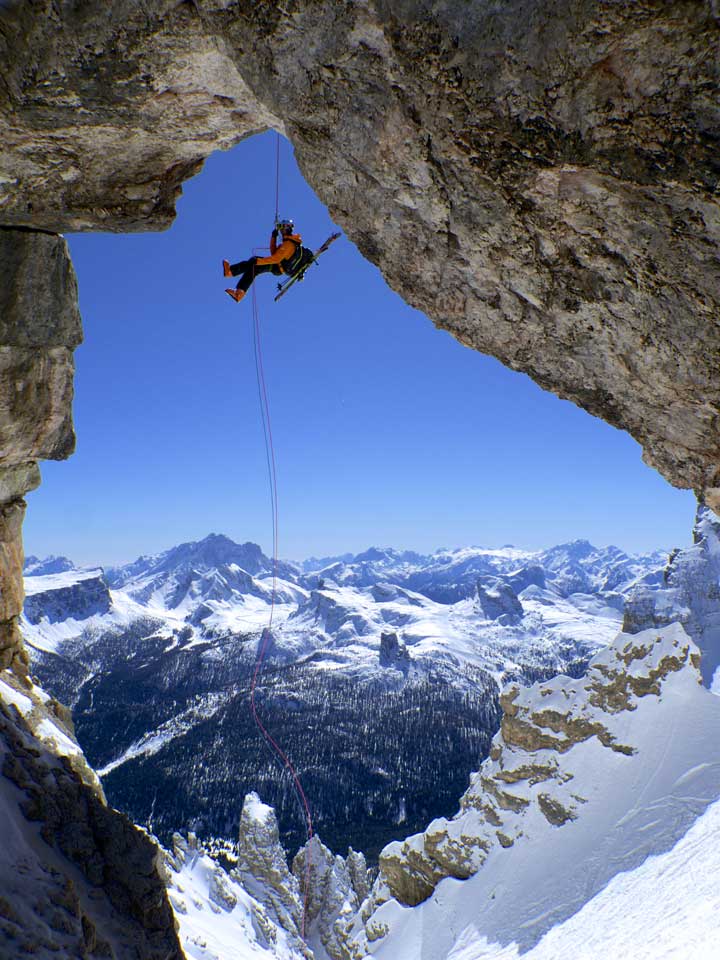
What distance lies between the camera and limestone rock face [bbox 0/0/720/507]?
3.82 meters

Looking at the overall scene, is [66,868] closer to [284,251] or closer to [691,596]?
[284,251]

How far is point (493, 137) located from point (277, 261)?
6818 mm

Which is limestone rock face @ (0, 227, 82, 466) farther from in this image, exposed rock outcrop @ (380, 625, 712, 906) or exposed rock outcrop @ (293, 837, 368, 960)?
exposed rock outcrop @ (293, 837, 368, 960)

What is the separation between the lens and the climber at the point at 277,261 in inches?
413

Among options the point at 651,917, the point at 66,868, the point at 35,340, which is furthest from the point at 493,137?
the point at 651,917

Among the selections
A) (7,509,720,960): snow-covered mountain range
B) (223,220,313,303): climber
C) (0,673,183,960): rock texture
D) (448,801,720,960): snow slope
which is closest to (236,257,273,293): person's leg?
(223,220,313,303): climber

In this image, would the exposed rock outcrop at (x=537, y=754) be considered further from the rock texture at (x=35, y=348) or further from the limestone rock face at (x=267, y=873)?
the rock texture at (x=35, y=348)

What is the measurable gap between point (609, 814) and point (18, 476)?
1872 inches

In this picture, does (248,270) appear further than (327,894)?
No

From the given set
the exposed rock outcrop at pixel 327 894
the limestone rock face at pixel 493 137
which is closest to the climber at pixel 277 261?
the limestone rock face at pixel 493 137

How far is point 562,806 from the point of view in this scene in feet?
139

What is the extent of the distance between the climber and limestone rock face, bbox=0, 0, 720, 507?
2814mm

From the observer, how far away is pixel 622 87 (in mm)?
3807

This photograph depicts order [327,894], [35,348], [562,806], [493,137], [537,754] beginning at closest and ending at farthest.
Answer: [493,137]
[35,348]
[562,806]
[537,754]
[327,894]
